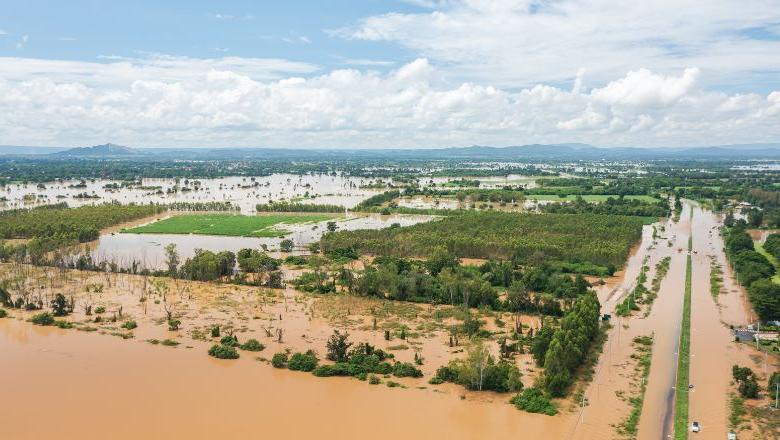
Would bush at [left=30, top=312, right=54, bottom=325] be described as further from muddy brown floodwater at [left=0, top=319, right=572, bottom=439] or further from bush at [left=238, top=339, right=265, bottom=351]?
bush at [left=238, top=339, right=265, bottom=351]

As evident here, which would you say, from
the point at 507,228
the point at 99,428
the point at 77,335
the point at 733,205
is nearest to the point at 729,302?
the point at 507,228

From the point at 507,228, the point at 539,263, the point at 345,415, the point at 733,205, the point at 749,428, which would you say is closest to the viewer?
the point at 749,428

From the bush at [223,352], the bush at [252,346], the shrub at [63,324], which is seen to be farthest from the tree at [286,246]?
the bush at [223,352]

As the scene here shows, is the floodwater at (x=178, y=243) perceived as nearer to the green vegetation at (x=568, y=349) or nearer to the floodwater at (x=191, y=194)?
the floodwater at (x=191, y=194)

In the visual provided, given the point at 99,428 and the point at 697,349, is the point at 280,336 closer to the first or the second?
the point at 99,428

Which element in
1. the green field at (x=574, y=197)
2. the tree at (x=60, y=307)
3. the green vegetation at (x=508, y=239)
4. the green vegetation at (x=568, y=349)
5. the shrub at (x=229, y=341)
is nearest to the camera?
the green vegetation at (x=568, y=349)

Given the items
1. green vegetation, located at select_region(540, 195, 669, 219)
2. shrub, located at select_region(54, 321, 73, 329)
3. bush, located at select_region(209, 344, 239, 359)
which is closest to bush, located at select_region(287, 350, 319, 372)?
bush, located at select_region(209, 344, 239, 359)

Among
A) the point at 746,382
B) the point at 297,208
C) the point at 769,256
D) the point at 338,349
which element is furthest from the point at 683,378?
the point at 297,208

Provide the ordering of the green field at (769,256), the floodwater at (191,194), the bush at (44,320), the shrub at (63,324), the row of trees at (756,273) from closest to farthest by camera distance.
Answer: the shrub at (63,324)
the bush at (44,320)
the row of trees at (756,273)
the green field at (769,256)
the floodwater at (191,194)

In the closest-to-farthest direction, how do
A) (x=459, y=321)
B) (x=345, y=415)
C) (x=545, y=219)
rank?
(x=345, y=415) < (x=459, y=321) < (x=545, y=219)
